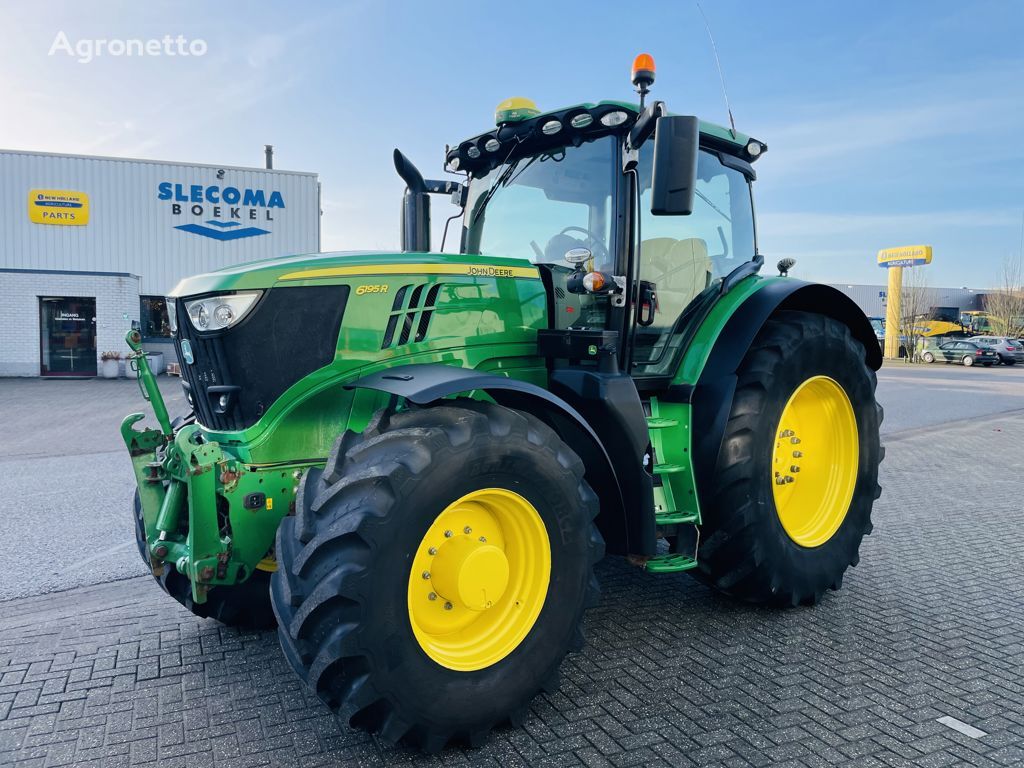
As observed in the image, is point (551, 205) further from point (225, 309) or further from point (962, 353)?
point (962, 353)

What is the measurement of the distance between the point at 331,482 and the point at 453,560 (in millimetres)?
525

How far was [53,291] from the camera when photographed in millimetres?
20078

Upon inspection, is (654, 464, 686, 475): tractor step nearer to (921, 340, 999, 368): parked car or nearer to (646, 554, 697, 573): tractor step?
(646, 554, 697, 573): tractor step

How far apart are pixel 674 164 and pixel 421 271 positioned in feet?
3.74

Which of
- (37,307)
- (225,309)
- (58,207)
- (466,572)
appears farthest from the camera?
(58,207)

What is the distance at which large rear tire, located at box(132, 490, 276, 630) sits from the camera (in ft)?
11.5

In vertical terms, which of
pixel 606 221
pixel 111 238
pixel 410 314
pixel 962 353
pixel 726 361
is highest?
pixel 111 238

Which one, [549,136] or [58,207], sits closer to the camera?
[549,136]

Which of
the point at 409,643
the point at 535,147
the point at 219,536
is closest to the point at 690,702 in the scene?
the point at 409,643

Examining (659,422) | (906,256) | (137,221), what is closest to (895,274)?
(906,256)

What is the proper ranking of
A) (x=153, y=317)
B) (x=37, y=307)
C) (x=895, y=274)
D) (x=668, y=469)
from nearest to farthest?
1. (x=668, y=469)
2. (x=37, y=307)
3. (x=153, y=317)
4. (x=895, y=274)

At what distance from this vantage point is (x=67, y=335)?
66.9 feet

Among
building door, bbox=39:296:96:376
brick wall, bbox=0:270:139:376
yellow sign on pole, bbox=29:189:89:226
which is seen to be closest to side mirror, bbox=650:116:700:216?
brick wall, bbox=0:270:139:376

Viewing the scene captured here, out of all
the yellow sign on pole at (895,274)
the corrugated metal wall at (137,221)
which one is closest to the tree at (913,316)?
the yellow sign on pole at (895,274)
